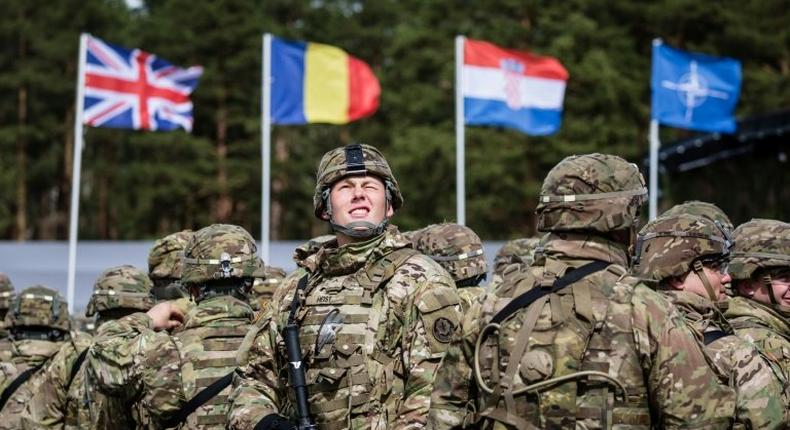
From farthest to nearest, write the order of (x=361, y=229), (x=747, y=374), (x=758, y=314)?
1. (x=758, y=314)
2. (x=361, y=229)
3. (x=747, y=374)

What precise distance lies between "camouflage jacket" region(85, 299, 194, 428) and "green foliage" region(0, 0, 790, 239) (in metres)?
31.3

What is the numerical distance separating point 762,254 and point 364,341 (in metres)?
2.10

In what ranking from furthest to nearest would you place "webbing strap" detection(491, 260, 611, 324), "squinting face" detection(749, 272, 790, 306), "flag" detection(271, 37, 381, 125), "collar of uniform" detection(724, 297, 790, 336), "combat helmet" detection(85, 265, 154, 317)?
→ "flag" detection(271, 37, 381, 125)
"combat helmet" detection(85, 265, 154, 317)
"squinting face" detection(749, 272, 790, 306)
"collar of uniform" detection(724, 297, 790, 336)
"webbing strap" detection(491, 260, 611, 324)

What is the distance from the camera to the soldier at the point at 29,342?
8.24m

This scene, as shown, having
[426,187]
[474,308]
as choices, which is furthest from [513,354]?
[426,187]

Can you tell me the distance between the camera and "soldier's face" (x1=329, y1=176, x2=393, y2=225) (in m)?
5.27

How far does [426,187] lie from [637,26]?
9083 millimetres

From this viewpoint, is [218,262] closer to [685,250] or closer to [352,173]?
[352,173]

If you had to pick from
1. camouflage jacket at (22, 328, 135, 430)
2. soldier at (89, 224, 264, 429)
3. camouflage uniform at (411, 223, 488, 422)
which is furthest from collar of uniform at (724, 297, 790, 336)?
camouflage jacket at (22, 328, 135, 430)

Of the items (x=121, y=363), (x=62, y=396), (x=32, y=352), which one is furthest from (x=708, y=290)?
(x=32, y=352)

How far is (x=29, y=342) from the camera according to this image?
8.37 m

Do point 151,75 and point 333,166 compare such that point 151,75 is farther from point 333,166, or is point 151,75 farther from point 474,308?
point 474,308

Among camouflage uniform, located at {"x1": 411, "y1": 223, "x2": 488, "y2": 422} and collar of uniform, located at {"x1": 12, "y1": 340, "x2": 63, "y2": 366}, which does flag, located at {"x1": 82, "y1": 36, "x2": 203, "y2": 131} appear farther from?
camouflage uniform, located at {"x1": 411, "y1": 223, "x2": 488, "y2": 422}

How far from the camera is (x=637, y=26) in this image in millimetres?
40031
